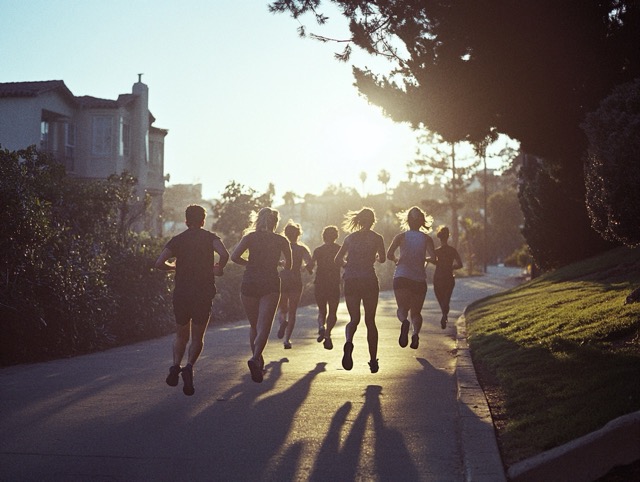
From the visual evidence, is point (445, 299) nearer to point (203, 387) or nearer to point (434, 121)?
point (434, 121)

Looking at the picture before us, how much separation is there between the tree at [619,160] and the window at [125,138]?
3136cm

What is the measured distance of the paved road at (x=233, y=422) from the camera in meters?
6.50

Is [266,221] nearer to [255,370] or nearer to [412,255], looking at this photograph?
[255,370]

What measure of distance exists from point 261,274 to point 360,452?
3.72 meters

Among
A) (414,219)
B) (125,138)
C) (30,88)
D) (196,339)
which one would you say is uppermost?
(30,88)

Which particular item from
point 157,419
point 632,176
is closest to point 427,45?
point 632,176

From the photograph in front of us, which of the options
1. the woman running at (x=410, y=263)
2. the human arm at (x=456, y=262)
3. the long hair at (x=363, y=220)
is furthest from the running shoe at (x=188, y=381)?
the human arm at (x=456, y=262)

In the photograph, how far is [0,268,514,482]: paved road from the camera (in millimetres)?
6496

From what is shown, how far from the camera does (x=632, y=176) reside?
36.7 feet

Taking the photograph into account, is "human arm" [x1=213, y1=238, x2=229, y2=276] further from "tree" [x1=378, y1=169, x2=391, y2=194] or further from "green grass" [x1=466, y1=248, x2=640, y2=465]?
"tree" [x1=378, y1=169, x2=391, y2=194]

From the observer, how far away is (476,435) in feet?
23.9

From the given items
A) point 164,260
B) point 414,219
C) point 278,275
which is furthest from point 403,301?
point 164,260

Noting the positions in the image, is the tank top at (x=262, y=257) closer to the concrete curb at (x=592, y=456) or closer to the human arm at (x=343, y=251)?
the human arm at (x=343, y=251)

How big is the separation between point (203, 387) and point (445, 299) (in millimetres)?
7761
